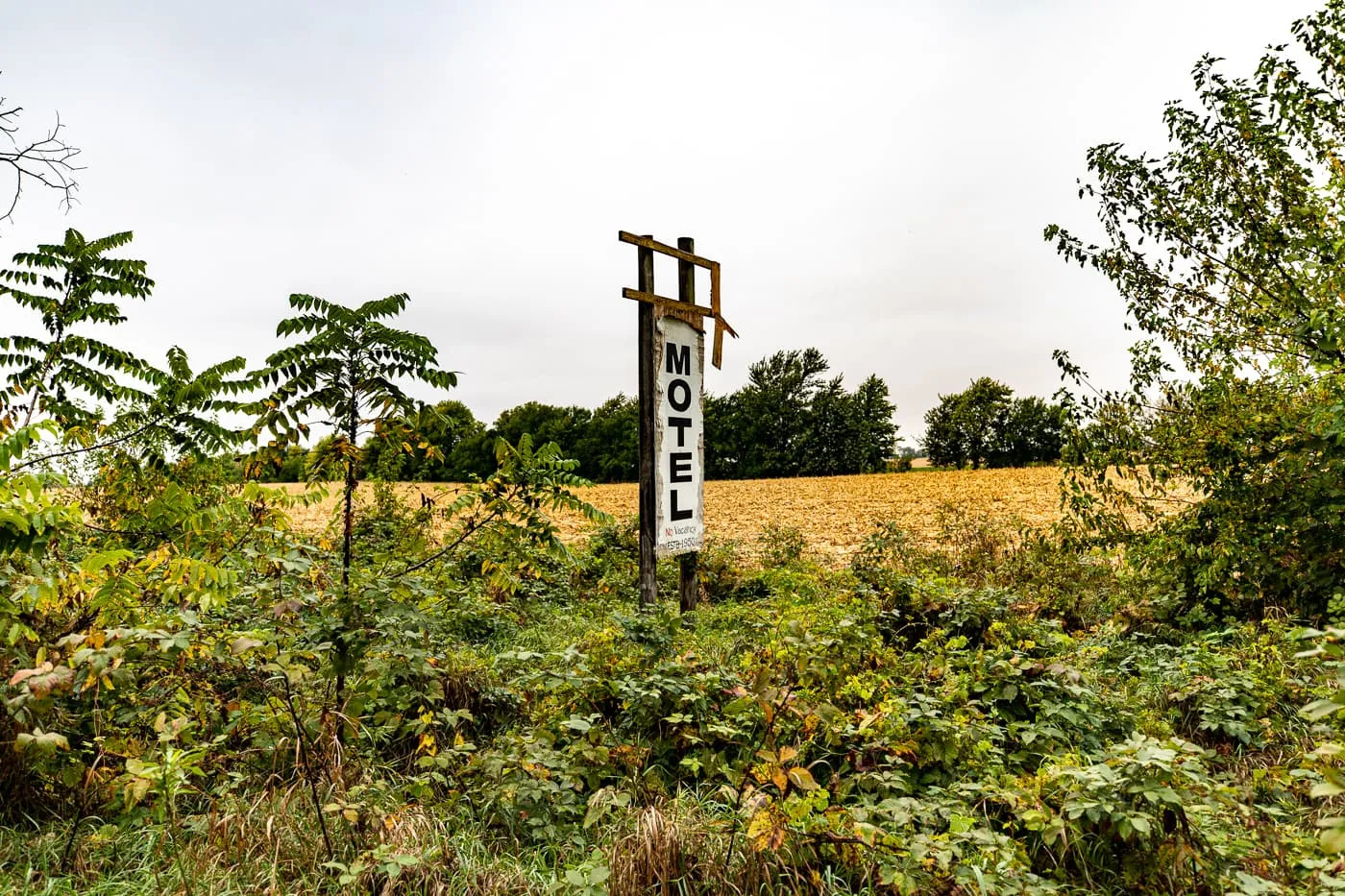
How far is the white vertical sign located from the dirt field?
4.70 metres

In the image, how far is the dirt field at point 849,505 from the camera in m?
17.4

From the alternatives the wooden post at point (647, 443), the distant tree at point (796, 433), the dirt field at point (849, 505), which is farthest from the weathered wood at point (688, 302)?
the distant tree at point (796, 433)

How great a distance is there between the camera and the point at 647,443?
295 inches

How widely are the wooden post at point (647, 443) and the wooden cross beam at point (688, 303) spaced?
0.08 meters

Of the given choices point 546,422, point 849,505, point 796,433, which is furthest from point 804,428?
point 849,505

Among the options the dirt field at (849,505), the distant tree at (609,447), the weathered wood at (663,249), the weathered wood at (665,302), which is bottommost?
the dirt field at (849,505)

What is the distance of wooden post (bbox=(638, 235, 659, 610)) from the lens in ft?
24.5

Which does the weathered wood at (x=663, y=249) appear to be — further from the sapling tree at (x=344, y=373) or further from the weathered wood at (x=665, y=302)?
the sapling tree at (x=344, y=373)

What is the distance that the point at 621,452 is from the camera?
2116 inches

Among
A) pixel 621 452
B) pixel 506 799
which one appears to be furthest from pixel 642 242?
pixel 621 452

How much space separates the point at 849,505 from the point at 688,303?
18.4 m

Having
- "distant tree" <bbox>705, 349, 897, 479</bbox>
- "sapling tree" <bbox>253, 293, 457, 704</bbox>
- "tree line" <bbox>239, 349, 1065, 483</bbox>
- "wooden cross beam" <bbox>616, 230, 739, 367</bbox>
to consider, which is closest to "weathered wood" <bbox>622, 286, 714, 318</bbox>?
"wooden cross beam" <bbox>616, 230, 739, 367</bbox>

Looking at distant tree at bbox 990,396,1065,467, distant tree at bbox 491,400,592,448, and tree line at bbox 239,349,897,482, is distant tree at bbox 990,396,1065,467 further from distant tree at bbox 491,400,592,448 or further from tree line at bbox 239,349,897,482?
distant tree at bbox 491,400,592,448

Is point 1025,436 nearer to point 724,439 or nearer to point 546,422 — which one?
point 724,439
